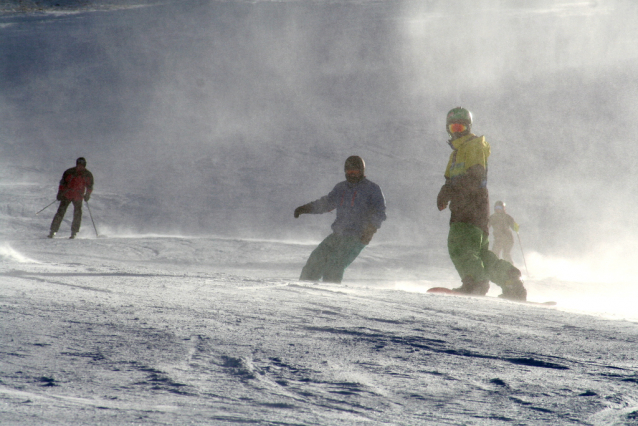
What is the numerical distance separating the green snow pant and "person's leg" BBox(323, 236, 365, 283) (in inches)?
38.5

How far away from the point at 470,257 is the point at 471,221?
11.9 inches

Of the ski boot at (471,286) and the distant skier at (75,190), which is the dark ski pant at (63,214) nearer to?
the distant skier at (75,190)

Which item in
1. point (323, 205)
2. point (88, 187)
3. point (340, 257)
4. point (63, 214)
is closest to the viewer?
point (340, 257)

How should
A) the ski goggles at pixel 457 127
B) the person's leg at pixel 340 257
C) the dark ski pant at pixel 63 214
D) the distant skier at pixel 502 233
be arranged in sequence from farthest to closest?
the dark ski pant at pixel 63 214 < the distant skier at pixel 502 233 < the person's leg at pixel 340 257 < the ski goggles at pixel 457 127

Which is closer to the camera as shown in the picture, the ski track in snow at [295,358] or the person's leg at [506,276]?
the ski track in snow at [295,358]

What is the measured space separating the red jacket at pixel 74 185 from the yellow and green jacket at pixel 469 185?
8378mm

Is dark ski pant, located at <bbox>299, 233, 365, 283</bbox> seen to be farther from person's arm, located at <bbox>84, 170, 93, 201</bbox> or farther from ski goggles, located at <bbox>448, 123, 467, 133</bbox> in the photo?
person's arm, located at <bbox>84, 170, 93, 201</bbox>

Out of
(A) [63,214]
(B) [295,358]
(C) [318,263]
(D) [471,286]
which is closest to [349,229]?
(C) [318,263]

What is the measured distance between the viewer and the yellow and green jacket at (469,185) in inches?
204

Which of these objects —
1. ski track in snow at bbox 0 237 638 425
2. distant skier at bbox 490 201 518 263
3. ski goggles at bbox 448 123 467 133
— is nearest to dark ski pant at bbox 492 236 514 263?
distant skier at bbox 490 201 518 263

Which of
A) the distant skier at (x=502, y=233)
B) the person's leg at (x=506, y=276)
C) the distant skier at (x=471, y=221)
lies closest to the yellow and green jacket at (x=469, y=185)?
the distant skier at (x=471, y=221)

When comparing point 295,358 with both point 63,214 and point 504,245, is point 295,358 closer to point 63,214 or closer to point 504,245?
point 504,245

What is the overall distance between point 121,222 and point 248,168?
6746mm

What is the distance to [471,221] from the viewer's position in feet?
17.1
